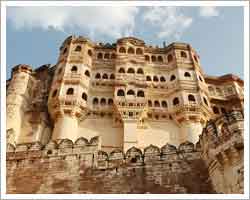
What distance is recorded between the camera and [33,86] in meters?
24.9

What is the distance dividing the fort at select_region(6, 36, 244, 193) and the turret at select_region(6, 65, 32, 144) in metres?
0.07

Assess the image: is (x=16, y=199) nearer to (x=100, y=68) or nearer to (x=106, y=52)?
(x=100, y=68)

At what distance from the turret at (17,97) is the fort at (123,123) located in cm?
7

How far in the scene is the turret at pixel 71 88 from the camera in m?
21.3

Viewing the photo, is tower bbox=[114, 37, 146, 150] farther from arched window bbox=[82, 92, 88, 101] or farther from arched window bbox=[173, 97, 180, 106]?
arched window bbox=[173, 97, 180, 106]

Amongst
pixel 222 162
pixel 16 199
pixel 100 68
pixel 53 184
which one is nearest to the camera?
pixel 16 199

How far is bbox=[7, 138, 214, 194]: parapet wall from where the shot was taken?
428 inches

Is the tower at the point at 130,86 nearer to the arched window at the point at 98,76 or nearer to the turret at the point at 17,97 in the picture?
the arched window at the point at 98,76

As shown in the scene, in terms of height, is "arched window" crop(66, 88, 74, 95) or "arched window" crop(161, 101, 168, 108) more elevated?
"arched window" crop(66, 88, 74, 95)

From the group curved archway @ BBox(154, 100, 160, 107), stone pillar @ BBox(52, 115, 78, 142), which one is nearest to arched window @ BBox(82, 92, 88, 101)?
stone pillar @ BBox(52, 115, 78, 142)

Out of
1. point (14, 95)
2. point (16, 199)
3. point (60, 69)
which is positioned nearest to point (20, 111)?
point (14, 95)

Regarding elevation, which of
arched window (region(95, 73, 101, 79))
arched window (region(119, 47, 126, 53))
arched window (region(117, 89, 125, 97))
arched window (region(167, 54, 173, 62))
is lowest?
arched window (region(117, 89, 125, 97))

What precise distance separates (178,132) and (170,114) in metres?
1.52

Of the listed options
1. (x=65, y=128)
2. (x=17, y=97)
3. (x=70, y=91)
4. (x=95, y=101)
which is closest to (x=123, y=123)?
(x=95, y=101)
